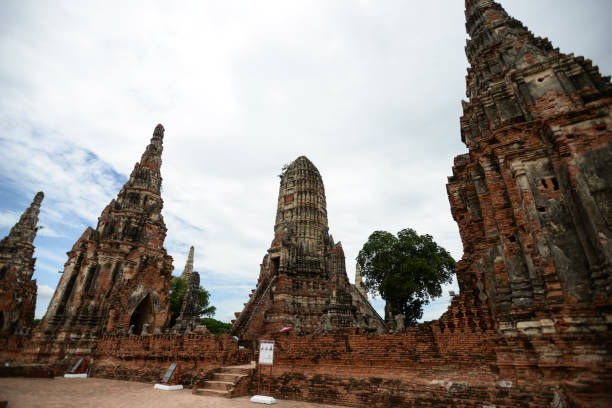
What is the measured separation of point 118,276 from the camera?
1984 cm

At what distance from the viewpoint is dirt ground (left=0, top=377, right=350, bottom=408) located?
8.34m

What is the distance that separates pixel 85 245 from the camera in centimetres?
2067

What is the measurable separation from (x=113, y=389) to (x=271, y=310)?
11387 mm

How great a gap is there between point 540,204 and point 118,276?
22.6 m

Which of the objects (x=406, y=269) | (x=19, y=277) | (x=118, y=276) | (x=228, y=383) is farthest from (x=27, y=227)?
(x=406, y=269)

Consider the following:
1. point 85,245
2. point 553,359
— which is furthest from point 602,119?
point 85,245

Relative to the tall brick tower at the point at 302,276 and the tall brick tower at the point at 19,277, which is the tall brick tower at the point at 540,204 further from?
the tall brick tower at the point at 19,277

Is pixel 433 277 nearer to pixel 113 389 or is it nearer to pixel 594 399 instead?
pixel 594 399

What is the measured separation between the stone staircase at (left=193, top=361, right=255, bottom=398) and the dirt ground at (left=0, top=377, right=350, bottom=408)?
0.35 meters

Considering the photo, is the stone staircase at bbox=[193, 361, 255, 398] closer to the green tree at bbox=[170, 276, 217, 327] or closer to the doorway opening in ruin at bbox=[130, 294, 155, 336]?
the doorway opening in ruin at bbox=[130, 294, 155, 336]

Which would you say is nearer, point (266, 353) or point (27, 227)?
point (266, 353)

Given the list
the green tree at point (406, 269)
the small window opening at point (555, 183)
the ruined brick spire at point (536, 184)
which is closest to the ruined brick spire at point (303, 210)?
the green tree at point (406, 269)

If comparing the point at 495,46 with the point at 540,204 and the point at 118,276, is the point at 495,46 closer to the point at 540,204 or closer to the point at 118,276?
the point at 540,204

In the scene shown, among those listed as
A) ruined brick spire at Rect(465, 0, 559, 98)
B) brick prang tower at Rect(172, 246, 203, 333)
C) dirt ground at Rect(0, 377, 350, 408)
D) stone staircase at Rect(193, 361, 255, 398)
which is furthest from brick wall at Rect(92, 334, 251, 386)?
A: ruined brick spire at Rect(465, 0, 559, 98)
